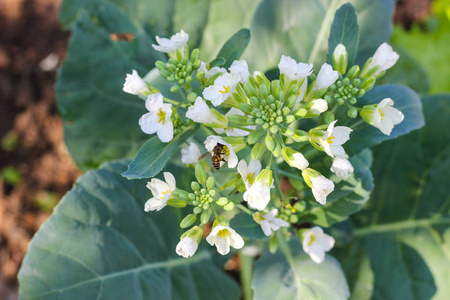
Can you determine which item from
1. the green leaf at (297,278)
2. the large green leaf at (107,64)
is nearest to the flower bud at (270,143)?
the green leaf at (297,278)

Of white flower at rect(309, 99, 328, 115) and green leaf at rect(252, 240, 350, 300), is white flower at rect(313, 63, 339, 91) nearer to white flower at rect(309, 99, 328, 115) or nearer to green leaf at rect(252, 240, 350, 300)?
white flower at rect(309, 99, 328, 115)

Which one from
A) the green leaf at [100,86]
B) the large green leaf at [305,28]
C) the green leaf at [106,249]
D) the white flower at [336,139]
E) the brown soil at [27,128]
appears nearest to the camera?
the white flower at [336,139]

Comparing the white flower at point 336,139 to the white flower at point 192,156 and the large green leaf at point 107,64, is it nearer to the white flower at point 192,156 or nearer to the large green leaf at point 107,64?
the white flower at point 192,156

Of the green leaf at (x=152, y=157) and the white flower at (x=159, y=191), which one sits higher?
the green leaf at (x=152, y=157)

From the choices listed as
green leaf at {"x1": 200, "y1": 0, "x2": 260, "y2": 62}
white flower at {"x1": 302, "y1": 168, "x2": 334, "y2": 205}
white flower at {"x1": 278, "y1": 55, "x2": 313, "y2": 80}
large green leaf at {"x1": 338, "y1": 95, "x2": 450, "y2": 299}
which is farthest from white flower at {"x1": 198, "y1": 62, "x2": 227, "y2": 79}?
large green leaf at {"x1": 338, "y1": 95, "x2": 450, "y2": 299}

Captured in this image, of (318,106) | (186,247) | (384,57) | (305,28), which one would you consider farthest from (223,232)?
(305,28)
